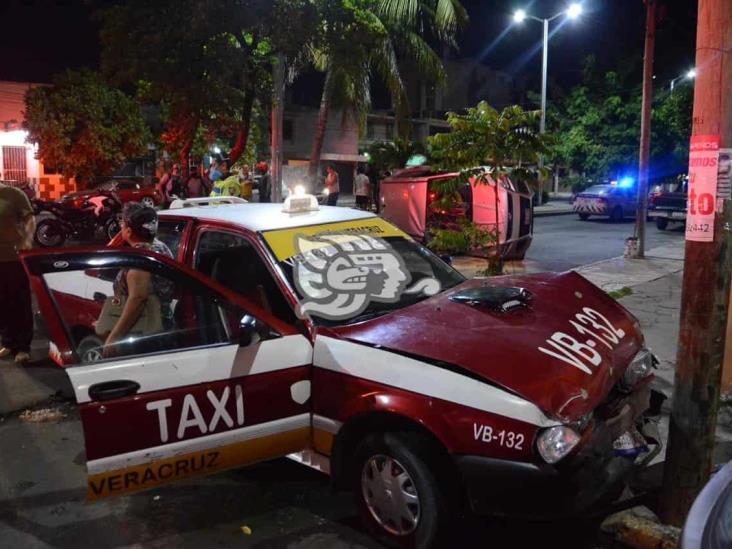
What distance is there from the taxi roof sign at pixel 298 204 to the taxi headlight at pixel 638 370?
2293 millimetres

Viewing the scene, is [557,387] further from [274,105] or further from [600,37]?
[600,37]

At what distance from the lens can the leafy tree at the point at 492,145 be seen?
9672 mm

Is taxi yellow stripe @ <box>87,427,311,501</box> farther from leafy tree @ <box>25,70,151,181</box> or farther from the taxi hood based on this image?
leafy tree @ <box>25,70,151,181</box>

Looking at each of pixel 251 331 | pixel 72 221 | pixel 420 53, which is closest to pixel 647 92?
pixel 420 53

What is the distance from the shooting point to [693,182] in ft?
10.6

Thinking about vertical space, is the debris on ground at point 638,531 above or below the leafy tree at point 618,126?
below

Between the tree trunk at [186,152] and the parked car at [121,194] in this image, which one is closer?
the tree trunk at [186,152]

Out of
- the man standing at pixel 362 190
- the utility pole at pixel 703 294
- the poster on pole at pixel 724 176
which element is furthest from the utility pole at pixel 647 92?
the poster on pole at pixel 724 176

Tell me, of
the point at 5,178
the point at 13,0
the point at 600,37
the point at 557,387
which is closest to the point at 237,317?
the point at 557,387

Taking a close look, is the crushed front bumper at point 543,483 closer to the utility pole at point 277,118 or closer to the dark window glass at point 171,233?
the dark window glass at point 171,233

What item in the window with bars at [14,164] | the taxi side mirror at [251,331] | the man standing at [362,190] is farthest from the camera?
the window with bars at [14,164]

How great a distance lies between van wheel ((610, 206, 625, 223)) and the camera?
78.8 ft

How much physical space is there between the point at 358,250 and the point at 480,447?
5.72 ft

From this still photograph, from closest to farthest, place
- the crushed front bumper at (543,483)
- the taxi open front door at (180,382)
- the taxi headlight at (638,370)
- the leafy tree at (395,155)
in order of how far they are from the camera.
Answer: the crushed front bumper at (543,483) → the taxi open front door at (180,382) → the taxi headlight at (638,370) → the leafy tree at (395,155)
